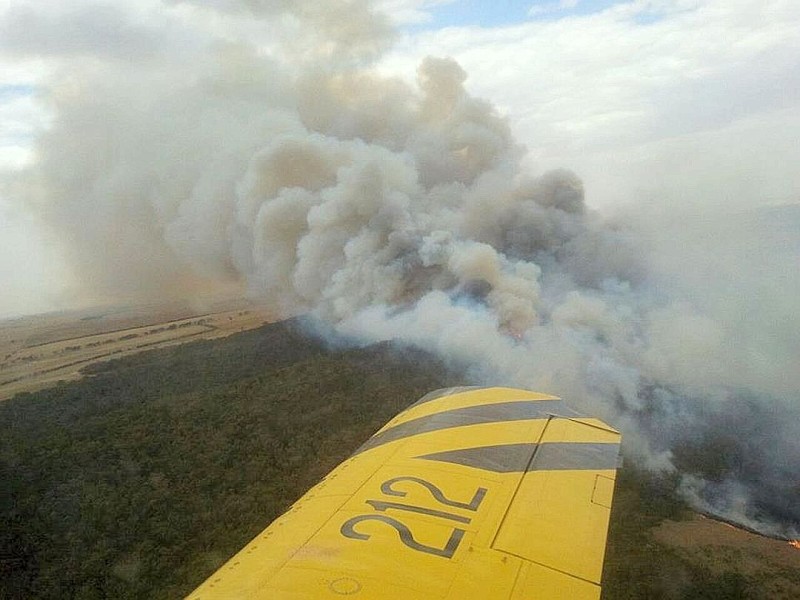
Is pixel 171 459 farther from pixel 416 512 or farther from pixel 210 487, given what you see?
pixel 416 512

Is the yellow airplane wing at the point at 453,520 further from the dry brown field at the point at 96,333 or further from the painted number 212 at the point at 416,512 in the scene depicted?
the dry brown field at the point at 96,333

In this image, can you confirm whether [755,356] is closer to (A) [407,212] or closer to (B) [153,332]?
(A) [407,212]

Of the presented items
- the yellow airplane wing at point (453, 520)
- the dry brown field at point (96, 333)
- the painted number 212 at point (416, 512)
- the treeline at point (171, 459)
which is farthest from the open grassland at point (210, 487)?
the dry brown field at point (96, 333)

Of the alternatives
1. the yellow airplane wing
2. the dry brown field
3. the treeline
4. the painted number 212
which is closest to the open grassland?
the treeline

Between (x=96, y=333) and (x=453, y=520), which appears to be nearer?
(x=453, y=520)

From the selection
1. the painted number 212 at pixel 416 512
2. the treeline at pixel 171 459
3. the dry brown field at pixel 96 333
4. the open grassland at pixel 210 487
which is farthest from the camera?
the dry brown field at pixel 96 333

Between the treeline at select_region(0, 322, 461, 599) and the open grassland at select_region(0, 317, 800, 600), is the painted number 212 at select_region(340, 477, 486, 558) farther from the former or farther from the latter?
the treeline at select_region(0, 322, 461, 599)

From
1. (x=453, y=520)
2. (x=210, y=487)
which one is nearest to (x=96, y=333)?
(x=210, y=487)
